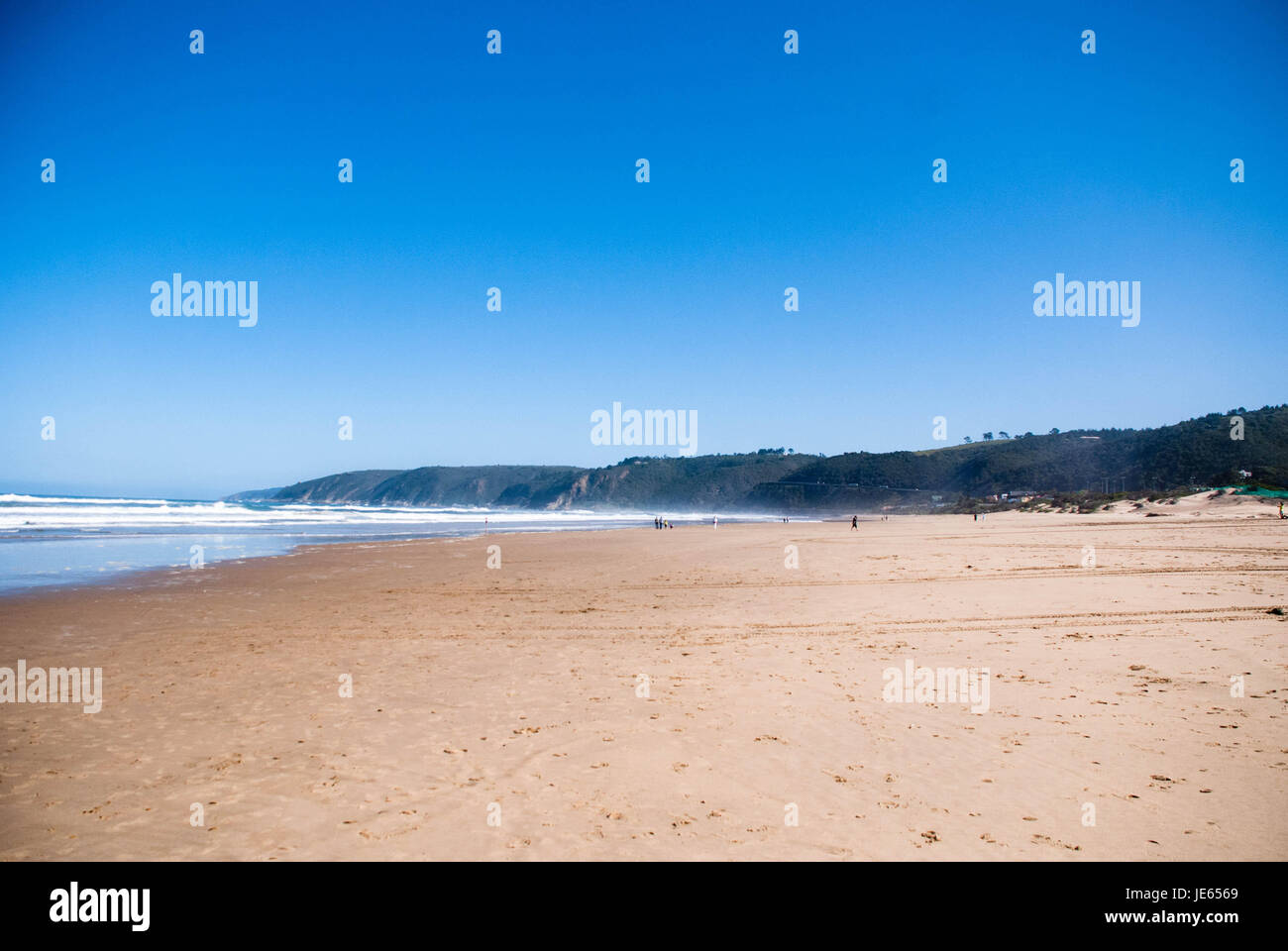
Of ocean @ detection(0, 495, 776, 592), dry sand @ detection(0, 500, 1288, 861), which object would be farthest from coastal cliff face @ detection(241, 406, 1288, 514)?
ocean @ detection(0, 495, 776, 592)

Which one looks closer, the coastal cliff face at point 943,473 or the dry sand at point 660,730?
the dry sand at point 660,730

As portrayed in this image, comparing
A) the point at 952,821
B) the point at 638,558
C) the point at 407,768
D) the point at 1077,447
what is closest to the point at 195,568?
the point at 638,558

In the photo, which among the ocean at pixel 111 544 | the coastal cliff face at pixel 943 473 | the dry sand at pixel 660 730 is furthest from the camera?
the coastal cliff face at pixel 943 473

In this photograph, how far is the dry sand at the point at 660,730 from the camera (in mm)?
4738

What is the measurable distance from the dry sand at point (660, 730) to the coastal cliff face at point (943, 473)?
196 ft

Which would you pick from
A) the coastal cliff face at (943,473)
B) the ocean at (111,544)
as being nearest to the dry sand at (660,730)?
the ocean at (111,544)

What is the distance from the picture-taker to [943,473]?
11500 cm

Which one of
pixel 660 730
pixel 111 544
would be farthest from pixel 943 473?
pixel 660 730

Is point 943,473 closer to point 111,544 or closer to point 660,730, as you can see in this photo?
point 111,544

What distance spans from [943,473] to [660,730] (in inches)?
4754

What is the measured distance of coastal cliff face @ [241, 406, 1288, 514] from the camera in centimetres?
6756

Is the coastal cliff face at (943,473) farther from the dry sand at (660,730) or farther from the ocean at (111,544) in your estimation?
the ocean at (111,544)

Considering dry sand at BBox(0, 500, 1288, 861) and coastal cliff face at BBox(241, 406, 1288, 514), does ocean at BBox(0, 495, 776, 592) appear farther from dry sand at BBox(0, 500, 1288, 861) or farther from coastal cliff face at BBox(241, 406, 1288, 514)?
coastal cliff face at BBox(241, 406, 1288, 514)
